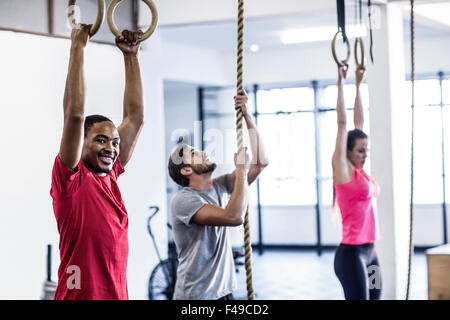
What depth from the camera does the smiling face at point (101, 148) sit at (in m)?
1.55

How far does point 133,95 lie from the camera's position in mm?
1646

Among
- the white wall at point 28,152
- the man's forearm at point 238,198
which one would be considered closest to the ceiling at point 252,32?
the white wall at point 28,152

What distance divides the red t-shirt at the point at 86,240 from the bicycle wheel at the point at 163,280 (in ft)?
10.2

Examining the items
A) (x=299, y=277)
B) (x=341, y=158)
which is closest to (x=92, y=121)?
(x=341, y=158)

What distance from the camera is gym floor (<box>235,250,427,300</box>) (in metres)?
5.48

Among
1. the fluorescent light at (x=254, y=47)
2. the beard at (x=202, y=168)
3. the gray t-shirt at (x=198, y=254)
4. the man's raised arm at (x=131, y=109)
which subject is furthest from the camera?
the fluorescent light at (x=254, y=47)

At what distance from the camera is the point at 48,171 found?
338 centimetres

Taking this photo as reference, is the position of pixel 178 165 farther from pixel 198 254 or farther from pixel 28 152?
pixel 28 152

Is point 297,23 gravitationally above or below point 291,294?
above

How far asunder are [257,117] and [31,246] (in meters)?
5.12

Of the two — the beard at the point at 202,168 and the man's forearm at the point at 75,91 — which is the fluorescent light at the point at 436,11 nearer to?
the beard at the point at 202,168

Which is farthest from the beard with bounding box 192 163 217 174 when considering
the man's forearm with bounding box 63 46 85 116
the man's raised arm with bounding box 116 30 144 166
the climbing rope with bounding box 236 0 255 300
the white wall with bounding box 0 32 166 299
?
the white wall with bounding box 0 32 166 299

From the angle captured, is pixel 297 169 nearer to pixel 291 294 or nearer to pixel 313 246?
pixel 313 246
